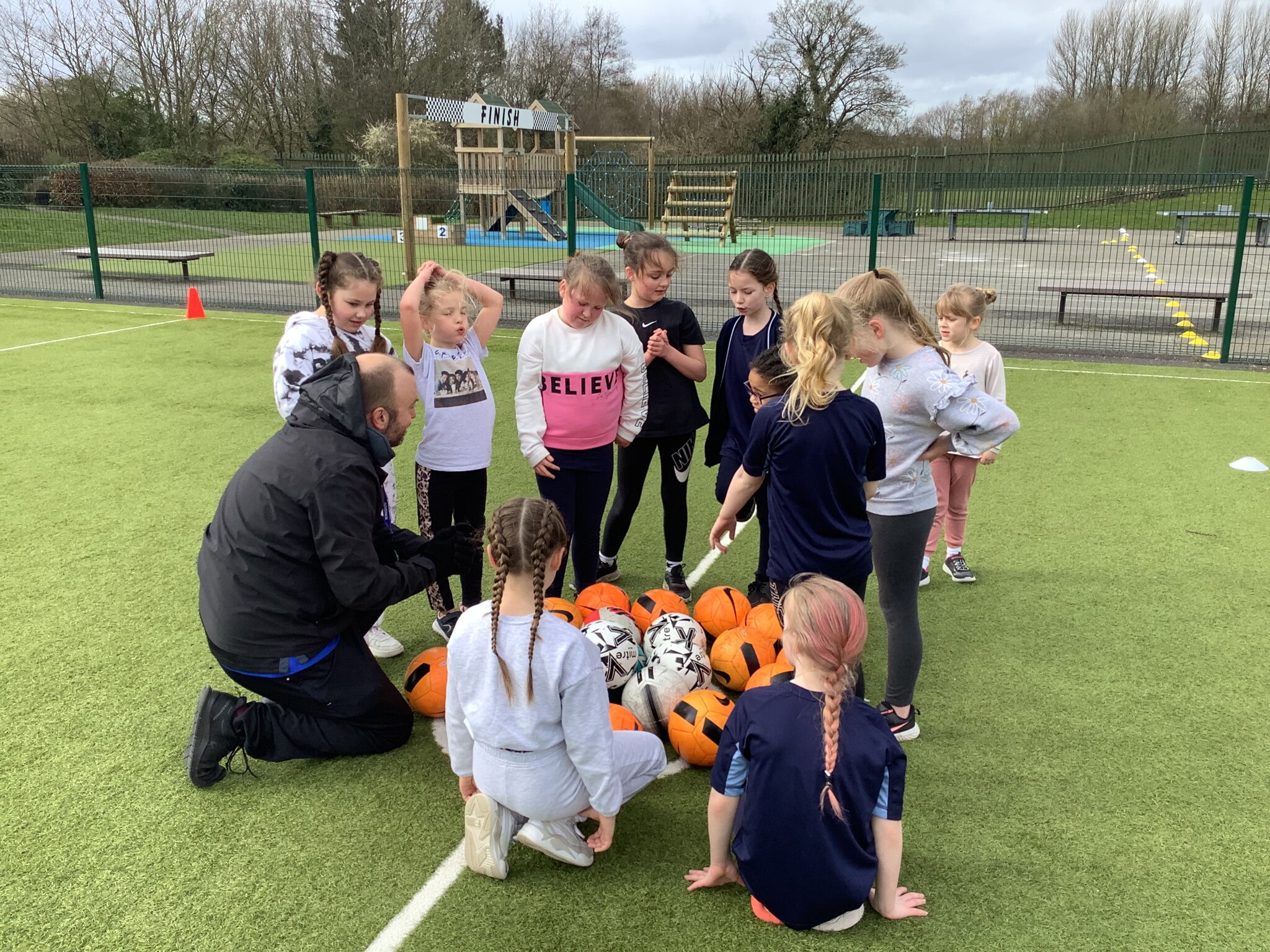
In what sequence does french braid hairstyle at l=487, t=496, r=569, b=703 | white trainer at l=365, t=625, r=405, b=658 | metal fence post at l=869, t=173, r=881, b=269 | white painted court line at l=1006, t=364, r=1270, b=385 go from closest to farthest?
french braid hairstyle at l=487, t=496, r=569, b=703
white trainer at l=365, t=625, r=405, b=658
white painted court line at l=1006, t=364, r=1270, b=385
metal fence post at l=869, t=173, r=881, b=269

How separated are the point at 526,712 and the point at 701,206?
1968cm

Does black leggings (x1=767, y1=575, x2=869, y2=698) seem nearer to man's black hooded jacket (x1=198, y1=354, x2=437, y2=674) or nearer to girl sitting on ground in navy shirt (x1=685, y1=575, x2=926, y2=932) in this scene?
girl sitting on ground in navy shirt (x1=685, y1=575, x2=926, y2=932)

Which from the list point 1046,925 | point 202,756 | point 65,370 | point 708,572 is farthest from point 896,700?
point 65,370

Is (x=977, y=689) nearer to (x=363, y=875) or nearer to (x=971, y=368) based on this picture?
(x=971, y=368)

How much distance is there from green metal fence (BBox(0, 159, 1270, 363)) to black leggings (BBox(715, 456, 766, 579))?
6.61 metres

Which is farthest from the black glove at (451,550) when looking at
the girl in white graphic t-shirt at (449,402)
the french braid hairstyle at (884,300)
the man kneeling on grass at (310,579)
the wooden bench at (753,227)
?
the wooden bench at (753,227)

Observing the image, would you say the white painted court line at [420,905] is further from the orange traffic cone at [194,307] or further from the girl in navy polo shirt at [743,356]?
the orange traffic cone at [194,307]

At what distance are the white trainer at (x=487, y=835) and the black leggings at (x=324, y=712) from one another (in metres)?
0.74

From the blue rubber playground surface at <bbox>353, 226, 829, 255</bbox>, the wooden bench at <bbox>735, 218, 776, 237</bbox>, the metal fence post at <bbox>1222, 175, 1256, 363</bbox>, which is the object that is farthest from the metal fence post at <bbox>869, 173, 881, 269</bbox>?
the wooden bench at <bbox>735, 218, 776, 237</bbox>

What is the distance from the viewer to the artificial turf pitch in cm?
257

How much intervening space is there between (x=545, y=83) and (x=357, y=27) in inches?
493

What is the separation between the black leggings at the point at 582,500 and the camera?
13.9 feet

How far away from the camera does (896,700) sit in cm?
339

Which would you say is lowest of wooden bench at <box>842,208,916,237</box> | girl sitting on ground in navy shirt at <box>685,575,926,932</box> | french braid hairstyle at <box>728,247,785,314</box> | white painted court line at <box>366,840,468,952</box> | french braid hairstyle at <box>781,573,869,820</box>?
white painted court line at <box>366,840,468,952</box>
